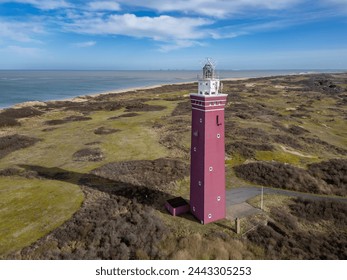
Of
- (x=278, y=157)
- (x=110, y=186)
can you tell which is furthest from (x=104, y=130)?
(x=278, y=157)

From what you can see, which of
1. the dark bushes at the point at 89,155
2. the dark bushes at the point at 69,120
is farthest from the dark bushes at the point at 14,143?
the dark bushes at the point at 69,120

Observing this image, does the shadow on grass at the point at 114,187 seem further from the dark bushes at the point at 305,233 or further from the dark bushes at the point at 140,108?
the dark bushes at the point at 140,108

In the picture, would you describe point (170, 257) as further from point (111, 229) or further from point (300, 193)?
point (300, 193)

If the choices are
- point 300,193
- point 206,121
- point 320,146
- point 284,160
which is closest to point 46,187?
point 206,121

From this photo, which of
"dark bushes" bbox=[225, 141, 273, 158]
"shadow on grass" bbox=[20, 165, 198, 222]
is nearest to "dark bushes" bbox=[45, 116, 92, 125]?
"shadow on grass" bbox=[20, 165, 198, 222]

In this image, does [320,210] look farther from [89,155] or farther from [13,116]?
[13,116]
